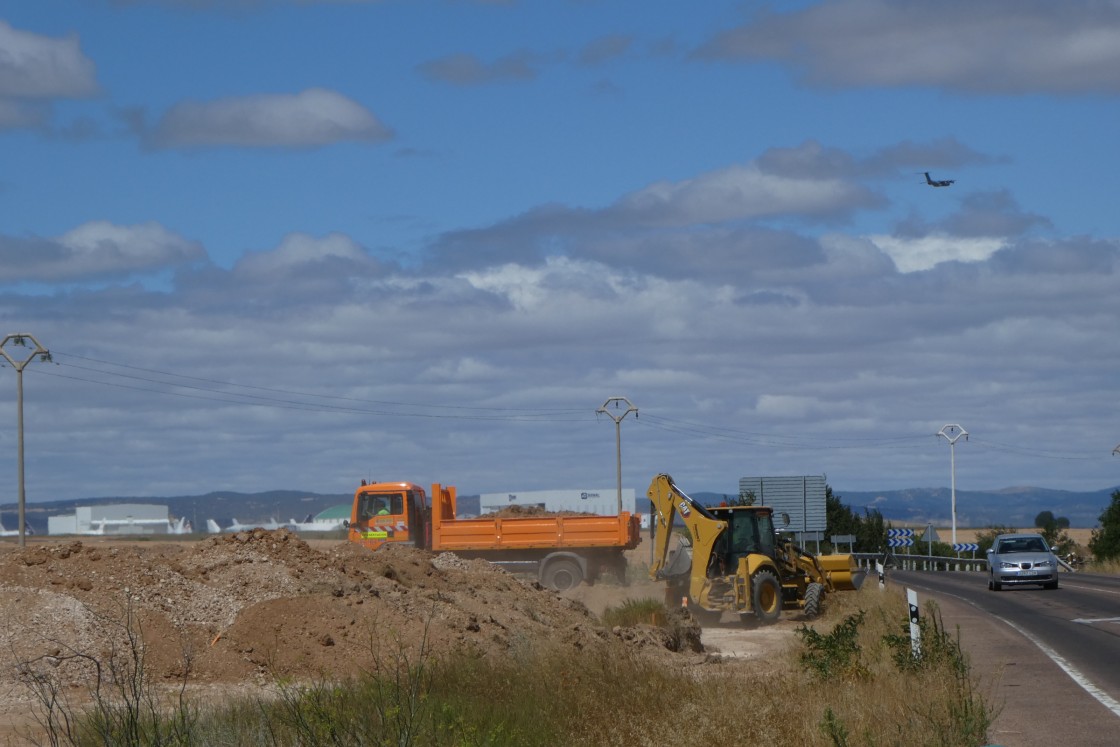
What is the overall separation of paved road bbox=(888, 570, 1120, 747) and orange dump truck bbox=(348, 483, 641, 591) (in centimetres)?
870

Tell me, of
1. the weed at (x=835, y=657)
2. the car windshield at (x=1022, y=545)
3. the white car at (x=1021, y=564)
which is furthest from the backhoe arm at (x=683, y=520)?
the car windshield at (x=1022, y=545)

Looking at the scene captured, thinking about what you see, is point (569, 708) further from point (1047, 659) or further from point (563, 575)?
point (563, 575)

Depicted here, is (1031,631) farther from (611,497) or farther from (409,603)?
(611,497)

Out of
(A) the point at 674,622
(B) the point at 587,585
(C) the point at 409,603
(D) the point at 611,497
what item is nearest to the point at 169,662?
(C) the point at 409,603

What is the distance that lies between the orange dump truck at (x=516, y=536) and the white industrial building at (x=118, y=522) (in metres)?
99.1

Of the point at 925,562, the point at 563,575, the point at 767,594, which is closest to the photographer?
the point at 767,594

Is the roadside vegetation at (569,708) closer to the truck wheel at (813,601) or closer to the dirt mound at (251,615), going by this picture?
the dirt mound at (251,615)

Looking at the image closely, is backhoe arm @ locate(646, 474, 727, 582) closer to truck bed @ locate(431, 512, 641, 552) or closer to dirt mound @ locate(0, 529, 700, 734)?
dirt mound @ locate(0, 529, 700, 734)

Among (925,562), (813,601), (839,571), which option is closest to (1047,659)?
(813,601)

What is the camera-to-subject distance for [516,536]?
39.6m

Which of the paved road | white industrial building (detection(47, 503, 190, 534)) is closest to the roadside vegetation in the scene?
the paved road

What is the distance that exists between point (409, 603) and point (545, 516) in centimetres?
1861

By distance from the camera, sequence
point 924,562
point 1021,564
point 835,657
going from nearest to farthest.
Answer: point 835,657
point 1021,564
point 924,562

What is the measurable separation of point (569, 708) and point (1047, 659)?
10.3m
